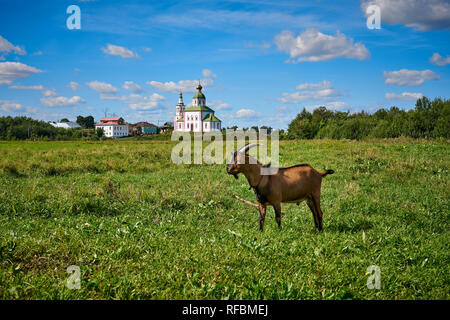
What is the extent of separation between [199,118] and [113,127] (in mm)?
52897

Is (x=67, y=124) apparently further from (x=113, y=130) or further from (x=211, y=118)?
(x=211, y=118)

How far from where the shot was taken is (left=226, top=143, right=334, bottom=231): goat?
593cm

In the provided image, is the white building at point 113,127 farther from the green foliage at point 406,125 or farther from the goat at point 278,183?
the goat at point 278,183

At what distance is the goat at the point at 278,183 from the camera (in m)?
5.93

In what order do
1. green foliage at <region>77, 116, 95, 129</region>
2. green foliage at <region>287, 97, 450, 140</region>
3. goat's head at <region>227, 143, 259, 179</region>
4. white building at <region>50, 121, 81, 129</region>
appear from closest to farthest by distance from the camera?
goat's head at <region>227, 143, 259, 179</region> < green foliage at <region>287, 97, 450, 140</region> < white building at <region>50, 121, 81, 129</region> < green foliage at <region>77, 116, 95, 129</region>

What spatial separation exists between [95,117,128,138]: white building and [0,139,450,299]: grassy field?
153 metres

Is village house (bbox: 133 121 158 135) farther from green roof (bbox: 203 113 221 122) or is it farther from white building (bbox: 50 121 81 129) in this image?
A: green roof (bbox: 203 113 221 122)

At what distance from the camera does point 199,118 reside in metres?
130

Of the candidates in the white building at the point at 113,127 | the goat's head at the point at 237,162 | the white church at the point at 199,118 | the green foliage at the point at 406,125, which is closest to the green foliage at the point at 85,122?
the white building at the point at 113,127

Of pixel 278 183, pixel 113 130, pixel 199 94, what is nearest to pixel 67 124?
pixel 113 130

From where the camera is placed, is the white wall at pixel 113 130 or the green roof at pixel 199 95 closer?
the green roof at pixel 199 95

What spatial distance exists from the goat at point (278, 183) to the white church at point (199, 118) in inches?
4699

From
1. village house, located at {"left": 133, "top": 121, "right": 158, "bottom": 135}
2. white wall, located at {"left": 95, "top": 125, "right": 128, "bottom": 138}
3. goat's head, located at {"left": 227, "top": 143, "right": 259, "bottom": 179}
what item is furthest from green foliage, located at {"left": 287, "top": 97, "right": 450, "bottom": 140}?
village house, located at {"left": 133, "top": 121, "right": 158, "bottom": 135}
